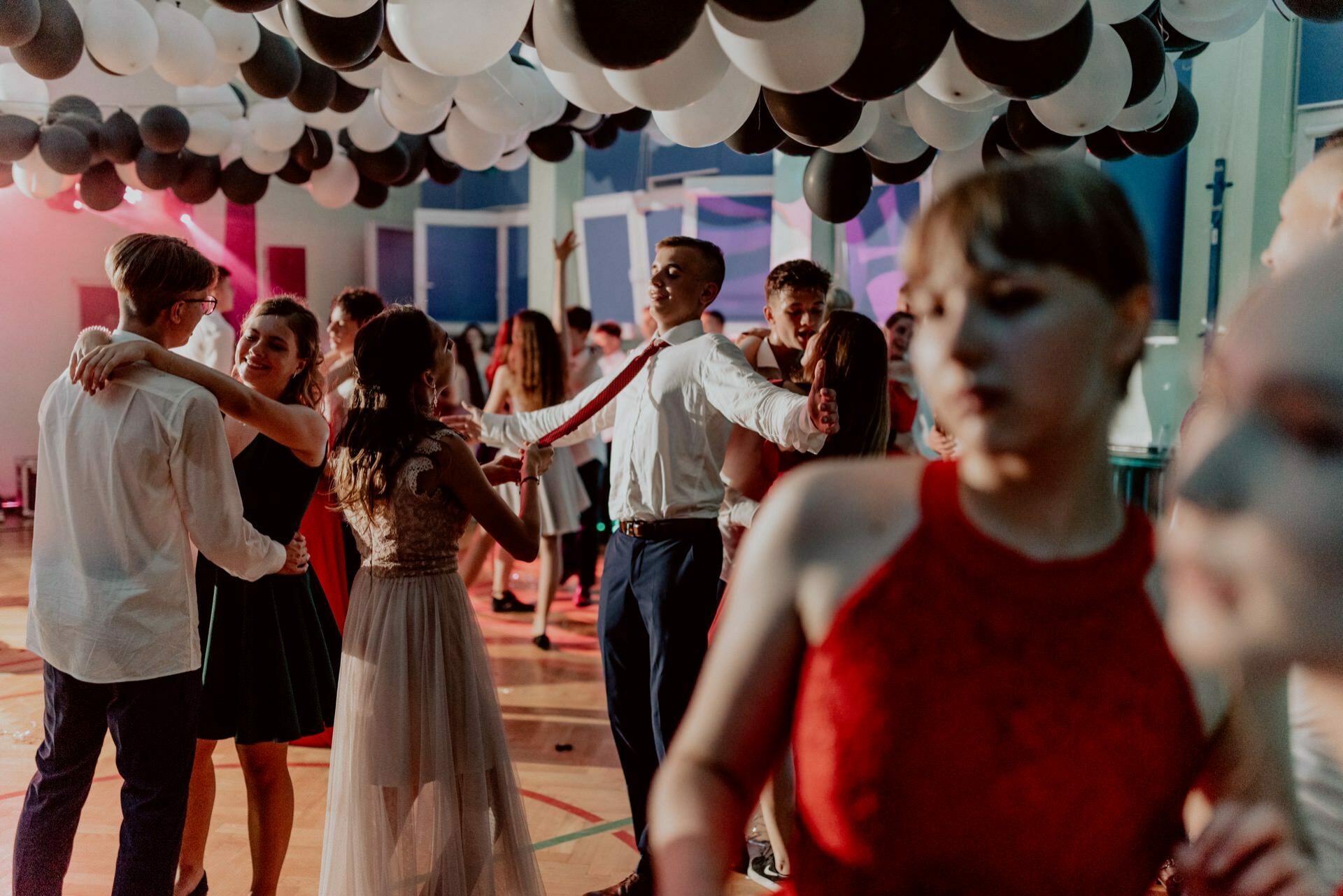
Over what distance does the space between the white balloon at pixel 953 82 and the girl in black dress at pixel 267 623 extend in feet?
5.72

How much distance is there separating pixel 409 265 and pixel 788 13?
791 cm

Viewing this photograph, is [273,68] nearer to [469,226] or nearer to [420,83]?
[420,83]

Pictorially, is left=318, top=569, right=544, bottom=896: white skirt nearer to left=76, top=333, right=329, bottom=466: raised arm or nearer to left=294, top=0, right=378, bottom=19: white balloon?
left=76, top=333, right=329, bottom=466: raised arm

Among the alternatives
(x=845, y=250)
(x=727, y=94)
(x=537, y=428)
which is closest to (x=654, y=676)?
(x=537, y=428)

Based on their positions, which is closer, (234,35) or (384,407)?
(384,407)

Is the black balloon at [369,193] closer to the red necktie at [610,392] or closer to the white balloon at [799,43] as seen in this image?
the red necktie at [610,392]

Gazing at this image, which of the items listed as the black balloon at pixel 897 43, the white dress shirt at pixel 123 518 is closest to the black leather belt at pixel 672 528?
the white dress shirt at pixel 123 518

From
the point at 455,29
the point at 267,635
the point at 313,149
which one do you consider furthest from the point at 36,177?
the point at 267,635

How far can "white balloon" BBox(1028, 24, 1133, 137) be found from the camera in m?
2.97

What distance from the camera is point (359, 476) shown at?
2.21m

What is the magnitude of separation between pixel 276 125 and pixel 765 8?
3916mm

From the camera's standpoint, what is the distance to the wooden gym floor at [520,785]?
264 centimetres

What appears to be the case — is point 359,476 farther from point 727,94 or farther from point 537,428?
point 727,94

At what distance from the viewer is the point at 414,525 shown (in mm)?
2244
